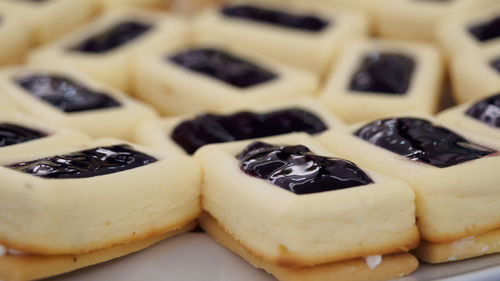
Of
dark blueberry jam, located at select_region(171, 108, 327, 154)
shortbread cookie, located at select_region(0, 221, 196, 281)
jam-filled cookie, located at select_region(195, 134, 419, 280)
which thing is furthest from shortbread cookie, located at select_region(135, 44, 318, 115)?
shortbread cookie, located at select_region(0, 221, 196, 281)

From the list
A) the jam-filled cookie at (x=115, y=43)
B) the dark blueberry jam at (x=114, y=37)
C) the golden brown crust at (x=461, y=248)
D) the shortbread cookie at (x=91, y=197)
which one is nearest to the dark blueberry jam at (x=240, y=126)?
the shortbread cookie at (x=91, y=197)

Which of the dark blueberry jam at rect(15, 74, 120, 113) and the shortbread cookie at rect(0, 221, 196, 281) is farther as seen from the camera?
the dark blueberry jam at rect(15, 74, 120, 113)

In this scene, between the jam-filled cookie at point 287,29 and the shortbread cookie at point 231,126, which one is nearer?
the shortbread cookie at point 231,126

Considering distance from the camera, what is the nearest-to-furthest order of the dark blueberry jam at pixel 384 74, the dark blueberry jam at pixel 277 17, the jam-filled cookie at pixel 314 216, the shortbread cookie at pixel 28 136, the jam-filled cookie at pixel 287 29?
the jam-filled cookie at pixel 314 216
the shortbread cookie at pixel 28 136
the dark blueberry jam at pixel 384 74
the jam-filled cookie at pixel 287 29
the dark blueberry jam at pixel 277 17

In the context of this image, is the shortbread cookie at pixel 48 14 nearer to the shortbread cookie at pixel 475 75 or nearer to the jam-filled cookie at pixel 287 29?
the jam-filled cookie at pixel 287 29

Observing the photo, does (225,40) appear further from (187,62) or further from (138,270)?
(138,270)

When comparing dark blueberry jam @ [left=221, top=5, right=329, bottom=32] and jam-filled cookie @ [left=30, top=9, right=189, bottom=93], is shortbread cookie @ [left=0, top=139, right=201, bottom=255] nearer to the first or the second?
jam-filled cookie @ [left=30, top=9, right=189, bottom=93]

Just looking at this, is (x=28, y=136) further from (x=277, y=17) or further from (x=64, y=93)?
(x=277, y=17)
